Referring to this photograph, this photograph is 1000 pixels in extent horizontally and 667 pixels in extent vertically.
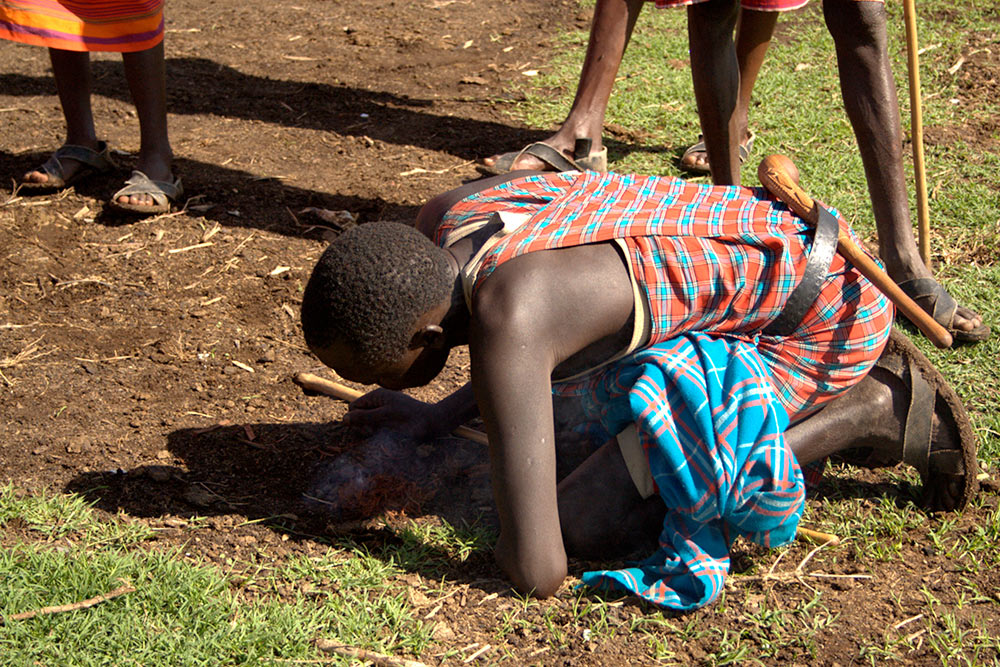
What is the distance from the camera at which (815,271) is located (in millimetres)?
2246

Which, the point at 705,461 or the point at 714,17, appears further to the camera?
the point at 714,17

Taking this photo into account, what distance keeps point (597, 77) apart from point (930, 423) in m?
2.27

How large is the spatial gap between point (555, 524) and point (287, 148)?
3041 mm

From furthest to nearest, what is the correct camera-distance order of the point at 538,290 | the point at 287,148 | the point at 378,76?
the point at 378,76 < the point at 287,148 < the point at 538,290

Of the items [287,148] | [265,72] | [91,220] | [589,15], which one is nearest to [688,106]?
[589,15]

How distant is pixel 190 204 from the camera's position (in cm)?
409

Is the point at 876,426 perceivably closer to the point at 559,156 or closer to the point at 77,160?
the point at 559,156

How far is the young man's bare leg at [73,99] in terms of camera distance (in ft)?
13.1

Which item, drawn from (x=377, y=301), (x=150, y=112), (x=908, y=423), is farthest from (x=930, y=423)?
(x=150, y=112)

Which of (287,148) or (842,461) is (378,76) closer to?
(287,148)

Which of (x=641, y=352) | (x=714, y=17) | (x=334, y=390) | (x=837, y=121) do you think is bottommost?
(x=334, y=390)

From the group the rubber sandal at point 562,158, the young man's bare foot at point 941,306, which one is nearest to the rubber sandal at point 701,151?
the rubber sandal at point 562,158

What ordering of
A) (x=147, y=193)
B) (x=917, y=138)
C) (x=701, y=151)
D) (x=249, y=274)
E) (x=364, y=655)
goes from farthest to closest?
(x=701, y=151), (x=147, y=193), (x=249, y=274), (x=917, y=138), (x=364, y=655)

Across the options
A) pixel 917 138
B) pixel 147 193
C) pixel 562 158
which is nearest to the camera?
pixel 917 138
